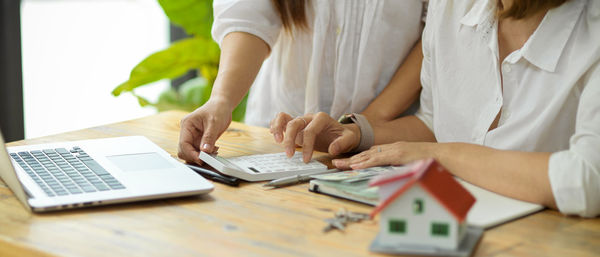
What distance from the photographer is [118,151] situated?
1197 millimetres

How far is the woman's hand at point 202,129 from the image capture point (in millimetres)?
1217

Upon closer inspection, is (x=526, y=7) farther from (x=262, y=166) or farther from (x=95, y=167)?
(x=95, y=167)

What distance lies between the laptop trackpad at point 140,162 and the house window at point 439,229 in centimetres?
53

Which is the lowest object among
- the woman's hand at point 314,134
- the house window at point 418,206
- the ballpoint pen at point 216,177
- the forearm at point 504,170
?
the ballpoint pen at point 216,177

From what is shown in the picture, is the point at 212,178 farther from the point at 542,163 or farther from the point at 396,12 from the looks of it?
the point at 396,12

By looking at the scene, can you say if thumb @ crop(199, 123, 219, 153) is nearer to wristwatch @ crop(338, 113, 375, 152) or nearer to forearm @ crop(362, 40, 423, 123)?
wristwatch @ crop(338, 113, 375, 152)

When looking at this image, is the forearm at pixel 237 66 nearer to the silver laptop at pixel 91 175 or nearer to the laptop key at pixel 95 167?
the silver laptop at pixel 91 175


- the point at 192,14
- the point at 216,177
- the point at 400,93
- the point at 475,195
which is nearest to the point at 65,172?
the point at 216,177

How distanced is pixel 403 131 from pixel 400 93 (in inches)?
5.1

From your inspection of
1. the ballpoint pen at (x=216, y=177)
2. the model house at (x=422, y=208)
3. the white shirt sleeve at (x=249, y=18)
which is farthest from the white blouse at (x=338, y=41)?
the model house at (x=422, y=208)

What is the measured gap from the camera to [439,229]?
751mm

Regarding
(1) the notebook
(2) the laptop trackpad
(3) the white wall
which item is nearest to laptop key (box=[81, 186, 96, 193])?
(2) the laptop trackpad

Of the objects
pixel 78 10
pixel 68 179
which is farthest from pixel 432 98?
pixel 78 10

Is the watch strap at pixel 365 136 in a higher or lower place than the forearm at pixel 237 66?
lower
